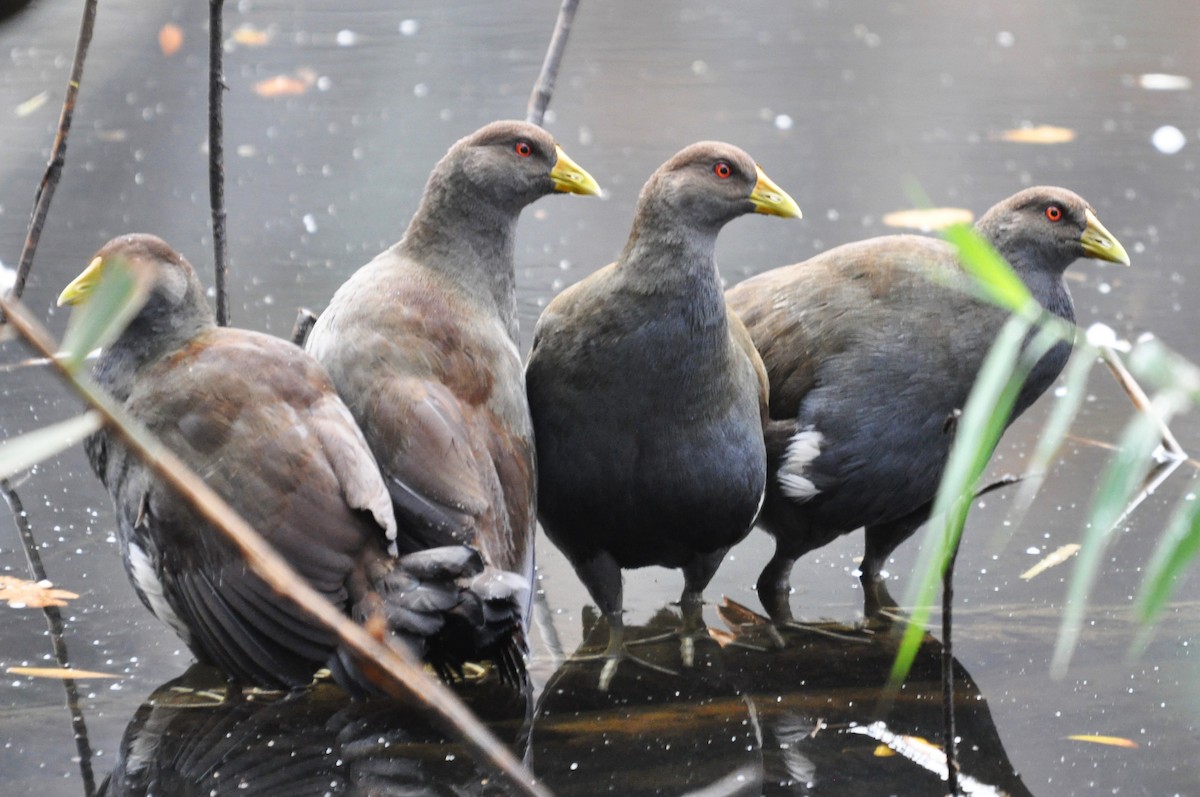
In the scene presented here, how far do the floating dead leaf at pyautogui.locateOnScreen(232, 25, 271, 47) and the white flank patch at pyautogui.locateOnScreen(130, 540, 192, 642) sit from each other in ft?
22.4

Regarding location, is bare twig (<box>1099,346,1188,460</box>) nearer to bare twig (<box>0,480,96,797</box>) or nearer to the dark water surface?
the dark water surface

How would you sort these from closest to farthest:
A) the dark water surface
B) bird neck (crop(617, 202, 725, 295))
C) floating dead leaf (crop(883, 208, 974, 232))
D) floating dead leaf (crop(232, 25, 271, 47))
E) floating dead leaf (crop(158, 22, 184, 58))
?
1. the dark water surface
2. bird neck (crop(617, 202, 725, 295))
3. floating dead leaf (crop(883, 208, 974, 232))
4. floating dead leaf (crop(158, 22, 184, 58))
5. floating dead leaf (crop(232, 25, 271, 47))

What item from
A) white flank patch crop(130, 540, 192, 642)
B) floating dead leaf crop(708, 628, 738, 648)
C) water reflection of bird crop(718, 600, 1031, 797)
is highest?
white flank patch crop(130, 540, 192, 642)

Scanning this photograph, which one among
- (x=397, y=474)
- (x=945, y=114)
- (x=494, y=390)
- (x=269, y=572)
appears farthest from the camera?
(x=945, y=114)

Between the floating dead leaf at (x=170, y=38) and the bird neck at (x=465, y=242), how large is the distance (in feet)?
19.9

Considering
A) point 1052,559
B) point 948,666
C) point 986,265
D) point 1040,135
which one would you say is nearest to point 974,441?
point 986,265

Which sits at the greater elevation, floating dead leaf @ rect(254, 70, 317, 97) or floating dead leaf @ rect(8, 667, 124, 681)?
floating dead leaf @ rect(254, 70, 317, 97)

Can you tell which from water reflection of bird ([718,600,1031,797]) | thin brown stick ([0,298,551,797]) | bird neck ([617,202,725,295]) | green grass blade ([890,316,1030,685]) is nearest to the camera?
thin brown stick ([0,298,551,797])

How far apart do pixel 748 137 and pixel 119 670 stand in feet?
17.4

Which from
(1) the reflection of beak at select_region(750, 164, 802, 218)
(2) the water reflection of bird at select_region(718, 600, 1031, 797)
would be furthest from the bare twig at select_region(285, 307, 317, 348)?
(2) the water reflection of bird at select_region(718, 600, 1031, 797)

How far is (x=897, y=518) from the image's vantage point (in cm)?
393

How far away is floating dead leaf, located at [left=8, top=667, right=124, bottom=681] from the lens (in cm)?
328

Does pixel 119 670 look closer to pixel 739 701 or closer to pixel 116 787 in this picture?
pixel 116 787

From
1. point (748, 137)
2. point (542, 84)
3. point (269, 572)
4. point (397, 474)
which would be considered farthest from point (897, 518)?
point (748, 137)
